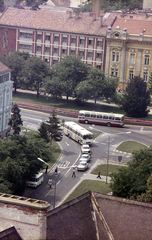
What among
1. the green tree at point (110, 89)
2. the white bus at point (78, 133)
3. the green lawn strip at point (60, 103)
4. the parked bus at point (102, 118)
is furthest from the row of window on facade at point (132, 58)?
the white bus at point (78, 133)

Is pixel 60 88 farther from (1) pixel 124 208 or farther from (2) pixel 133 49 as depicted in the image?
(1) pixel 124 208

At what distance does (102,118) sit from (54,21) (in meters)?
48.1

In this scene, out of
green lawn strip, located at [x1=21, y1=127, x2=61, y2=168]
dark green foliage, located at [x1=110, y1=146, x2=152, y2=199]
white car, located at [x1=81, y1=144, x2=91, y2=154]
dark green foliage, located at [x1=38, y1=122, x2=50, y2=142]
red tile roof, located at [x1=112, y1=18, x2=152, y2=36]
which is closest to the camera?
dark green foliage, located at [x1=110, y1=146, x2=152, y2=199]

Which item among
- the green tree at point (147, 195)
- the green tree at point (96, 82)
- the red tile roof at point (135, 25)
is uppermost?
the red tile roof at point (135, 25)

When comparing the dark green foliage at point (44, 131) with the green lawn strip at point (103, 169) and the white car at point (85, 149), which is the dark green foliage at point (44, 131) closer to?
the white car at point (85, 149)

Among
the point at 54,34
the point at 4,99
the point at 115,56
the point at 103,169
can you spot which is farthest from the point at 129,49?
the point at 103,169

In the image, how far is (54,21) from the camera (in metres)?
121

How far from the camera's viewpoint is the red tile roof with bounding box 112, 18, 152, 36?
10862cm

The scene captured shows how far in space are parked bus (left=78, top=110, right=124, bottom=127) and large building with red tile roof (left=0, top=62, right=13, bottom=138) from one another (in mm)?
15800

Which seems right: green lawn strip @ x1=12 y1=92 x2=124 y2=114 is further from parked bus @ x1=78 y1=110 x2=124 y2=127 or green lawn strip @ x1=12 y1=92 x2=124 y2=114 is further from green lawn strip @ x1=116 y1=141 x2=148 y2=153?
green lawn strip @ x1=116 y1=141 x2=148 y2=153

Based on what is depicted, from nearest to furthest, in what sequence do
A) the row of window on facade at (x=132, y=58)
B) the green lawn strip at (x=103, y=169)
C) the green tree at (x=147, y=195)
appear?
the green tree at (x=147, y=195) < the green lawn strip at (x=103, y=169) < the row of window on facade at (x=132, y=58)

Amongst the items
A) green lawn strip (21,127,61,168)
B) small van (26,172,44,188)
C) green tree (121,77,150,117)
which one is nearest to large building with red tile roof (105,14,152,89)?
green tree (121,77,150,117)

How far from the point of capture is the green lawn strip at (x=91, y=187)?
172ft

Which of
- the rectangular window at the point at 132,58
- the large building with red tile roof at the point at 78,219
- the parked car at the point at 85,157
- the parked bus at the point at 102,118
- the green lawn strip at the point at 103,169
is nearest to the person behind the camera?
the large building with red tile roof at the point at 78,219
